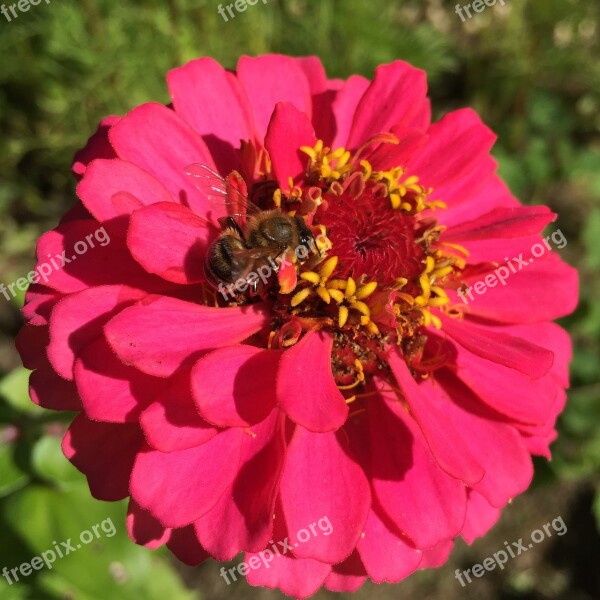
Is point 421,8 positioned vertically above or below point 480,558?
above

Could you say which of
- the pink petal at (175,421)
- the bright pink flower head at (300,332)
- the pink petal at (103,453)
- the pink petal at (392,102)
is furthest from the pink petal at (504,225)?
the pink petal at (103,453)

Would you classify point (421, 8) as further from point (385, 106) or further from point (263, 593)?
point (263, 593)

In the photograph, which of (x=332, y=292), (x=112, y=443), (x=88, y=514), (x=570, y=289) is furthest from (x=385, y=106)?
(x=88, y=514)

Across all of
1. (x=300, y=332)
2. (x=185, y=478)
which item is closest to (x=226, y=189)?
(x=300, y=332)

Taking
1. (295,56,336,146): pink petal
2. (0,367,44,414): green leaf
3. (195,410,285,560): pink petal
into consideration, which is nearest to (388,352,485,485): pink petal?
(195,410,285,560): pink petal

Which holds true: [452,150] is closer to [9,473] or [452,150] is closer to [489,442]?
[489,442]
